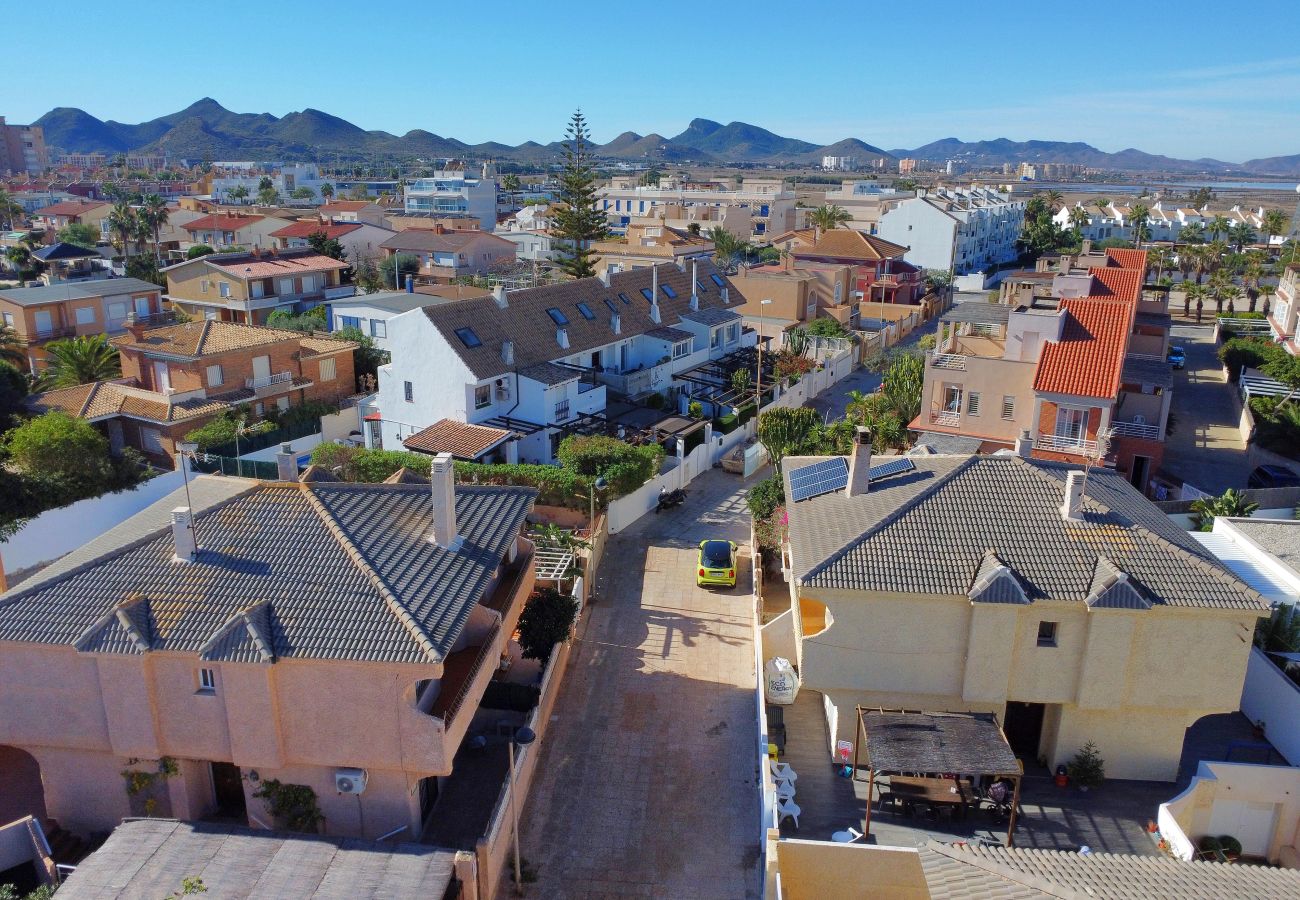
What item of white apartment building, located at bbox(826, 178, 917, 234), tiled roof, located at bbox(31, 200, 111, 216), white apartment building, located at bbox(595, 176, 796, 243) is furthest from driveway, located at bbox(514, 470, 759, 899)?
tiled roof, located at bbox(31, 200, 111, 216)

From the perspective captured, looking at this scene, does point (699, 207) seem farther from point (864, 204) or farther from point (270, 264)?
point (270, 264)

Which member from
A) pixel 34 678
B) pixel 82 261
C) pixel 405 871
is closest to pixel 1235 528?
pixel 405 871

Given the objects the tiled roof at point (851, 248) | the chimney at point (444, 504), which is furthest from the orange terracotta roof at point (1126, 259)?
the chimney at point (444, 504)

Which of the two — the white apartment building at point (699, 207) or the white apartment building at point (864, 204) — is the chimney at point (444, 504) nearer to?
the white apartment building at point (699, 207)

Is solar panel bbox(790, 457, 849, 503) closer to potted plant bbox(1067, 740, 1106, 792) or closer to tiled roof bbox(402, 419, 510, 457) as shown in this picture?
potted plant bbox(1067, 740, 1106, 792)

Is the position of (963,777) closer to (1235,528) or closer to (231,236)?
(1235,528)

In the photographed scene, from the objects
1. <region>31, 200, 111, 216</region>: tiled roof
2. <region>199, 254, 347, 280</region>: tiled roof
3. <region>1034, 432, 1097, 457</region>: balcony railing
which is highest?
<region>31, 200, 111, 216</region>: tiled roof
